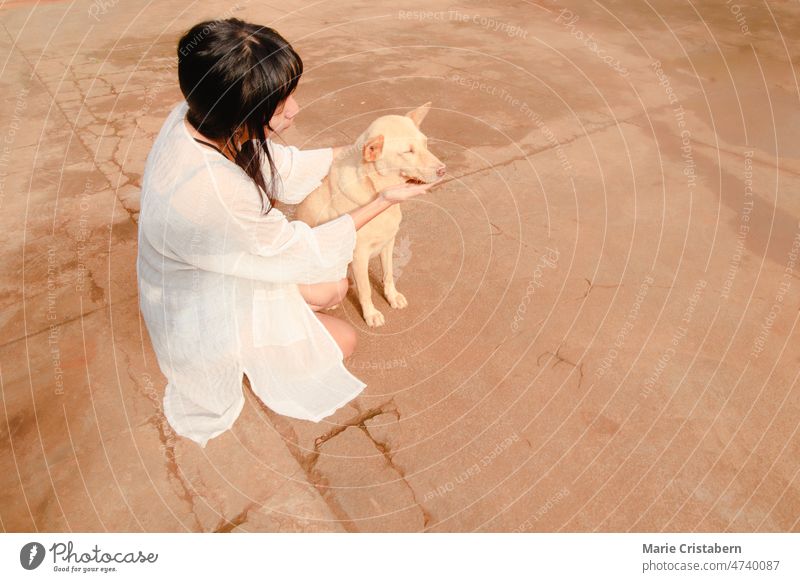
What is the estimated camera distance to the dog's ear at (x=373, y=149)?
7.74 feet

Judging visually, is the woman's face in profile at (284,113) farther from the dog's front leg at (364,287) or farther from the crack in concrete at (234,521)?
the crack in concrete at (234,521)

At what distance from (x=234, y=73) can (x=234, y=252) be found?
667mm

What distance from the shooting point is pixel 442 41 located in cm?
673

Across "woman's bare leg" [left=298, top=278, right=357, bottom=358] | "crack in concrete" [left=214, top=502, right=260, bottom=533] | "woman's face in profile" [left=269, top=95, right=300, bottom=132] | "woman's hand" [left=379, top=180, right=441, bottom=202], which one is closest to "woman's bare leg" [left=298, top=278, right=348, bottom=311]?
"woman's bare leg" [left=298, top=278, right=357, bottom=358]

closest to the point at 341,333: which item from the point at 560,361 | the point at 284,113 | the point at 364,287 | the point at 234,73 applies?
the point at 364,287

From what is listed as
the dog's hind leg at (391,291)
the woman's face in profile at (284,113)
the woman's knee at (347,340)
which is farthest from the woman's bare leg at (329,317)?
the woman's face in profile at (284,113)

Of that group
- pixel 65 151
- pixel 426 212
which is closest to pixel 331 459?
pixel 426 212

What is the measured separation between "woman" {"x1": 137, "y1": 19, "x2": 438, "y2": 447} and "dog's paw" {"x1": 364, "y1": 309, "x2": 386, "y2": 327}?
28 centimetres

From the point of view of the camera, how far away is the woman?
188 centimetres

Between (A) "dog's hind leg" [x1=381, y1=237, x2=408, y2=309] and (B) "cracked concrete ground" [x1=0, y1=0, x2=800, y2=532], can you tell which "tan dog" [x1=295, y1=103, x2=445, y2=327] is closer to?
(A) "dog's hind leg" [x1=381, y1=237, x2=408, y2=309]

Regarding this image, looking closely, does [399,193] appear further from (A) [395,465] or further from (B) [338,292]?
(A) [395,465]

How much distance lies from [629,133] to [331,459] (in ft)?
13.5

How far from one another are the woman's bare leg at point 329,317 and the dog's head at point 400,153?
2.01 feet

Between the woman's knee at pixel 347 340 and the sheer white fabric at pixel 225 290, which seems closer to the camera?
the sheer white fabric at pixel 225 290
